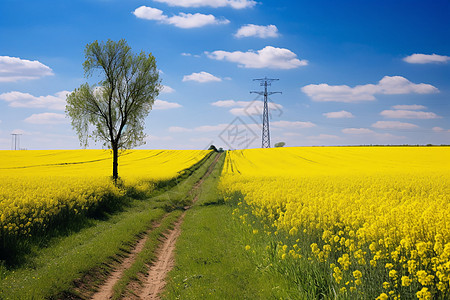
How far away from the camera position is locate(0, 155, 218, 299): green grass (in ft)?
25.9

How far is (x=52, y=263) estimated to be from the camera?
9648 mm

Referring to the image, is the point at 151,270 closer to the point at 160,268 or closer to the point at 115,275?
the point at 160,268

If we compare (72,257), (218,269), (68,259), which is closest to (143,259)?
(72,257)

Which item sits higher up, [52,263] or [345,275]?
[345,275]

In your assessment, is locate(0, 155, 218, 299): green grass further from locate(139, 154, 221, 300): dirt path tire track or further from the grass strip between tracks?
the grass strip between tracks

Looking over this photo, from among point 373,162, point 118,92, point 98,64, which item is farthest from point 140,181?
point 373,162

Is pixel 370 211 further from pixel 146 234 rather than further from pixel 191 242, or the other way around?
pixel 146 234

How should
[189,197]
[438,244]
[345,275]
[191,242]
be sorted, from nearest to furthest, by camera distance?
[438,244], [345,275], [191,242], [189,197]

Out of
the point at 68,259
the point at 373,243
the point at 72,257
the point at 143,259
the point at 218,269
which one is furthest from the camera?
the point at 143,259

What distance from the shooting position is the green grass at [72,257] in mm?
7883

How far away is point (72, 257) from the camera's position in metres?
10.1

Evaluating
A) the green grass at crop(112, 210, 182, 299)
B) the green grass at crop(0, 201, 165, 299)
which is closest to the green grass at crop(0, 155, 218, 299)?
the green grass at crop(0, 201, 165, 299)

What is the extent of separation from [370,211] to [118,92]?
23.2 meters

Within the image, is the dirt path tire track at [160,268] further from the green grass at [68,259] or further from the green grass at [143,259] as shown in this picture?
the green grass at [68,259]
